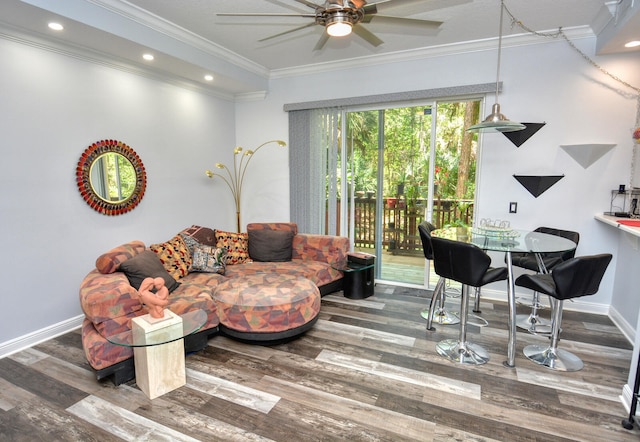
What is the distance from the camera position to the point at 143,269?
2861 mm

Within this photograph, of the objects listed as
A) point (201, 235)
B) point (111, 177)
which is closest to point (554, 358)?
point (201, 235)

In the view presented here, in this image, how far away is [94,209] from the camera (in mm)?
3316

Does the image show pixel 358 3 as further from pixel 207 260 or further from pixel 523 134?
pixel 207 260

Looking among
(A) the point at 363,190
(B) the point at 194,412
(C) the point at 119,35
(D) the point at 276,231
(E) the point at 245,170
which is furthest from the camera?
(E) the point at 245,170

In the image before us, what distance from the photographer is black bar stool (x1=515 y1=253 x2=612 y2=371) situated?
92.9 inches

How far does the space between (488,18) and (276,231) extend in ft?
10.2

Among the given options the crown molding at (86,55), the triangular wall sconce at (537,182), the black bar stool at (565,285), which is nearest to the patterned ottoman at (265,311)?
the black bar stool at (565,285)

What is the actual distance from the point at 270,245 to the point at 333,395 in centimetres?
221

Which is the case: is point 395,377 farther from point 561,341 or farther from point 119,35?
point 119,35

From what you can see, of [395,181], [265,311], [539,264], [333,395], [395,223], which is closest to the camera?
[333,395]

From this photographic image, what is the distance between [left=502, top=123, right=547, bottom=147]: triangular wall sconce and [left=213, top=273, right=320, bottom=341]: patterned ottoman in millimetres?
2714

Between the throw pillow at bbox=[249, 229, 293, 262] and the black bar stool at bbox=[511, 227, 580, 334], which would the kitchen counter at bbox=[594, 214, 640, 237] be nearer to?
the black bar stool at bbox=[511, 227, 580, 334]

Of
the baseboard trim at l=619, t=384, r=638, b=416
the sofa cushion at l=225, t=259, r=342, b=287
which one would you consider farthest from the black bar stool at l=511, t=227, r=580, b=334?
the sofa cushion at l=225, t=259, r=342, b=287

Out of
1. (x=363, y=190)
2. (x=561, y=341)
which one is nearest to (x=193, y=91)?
(x=363, y=190)
